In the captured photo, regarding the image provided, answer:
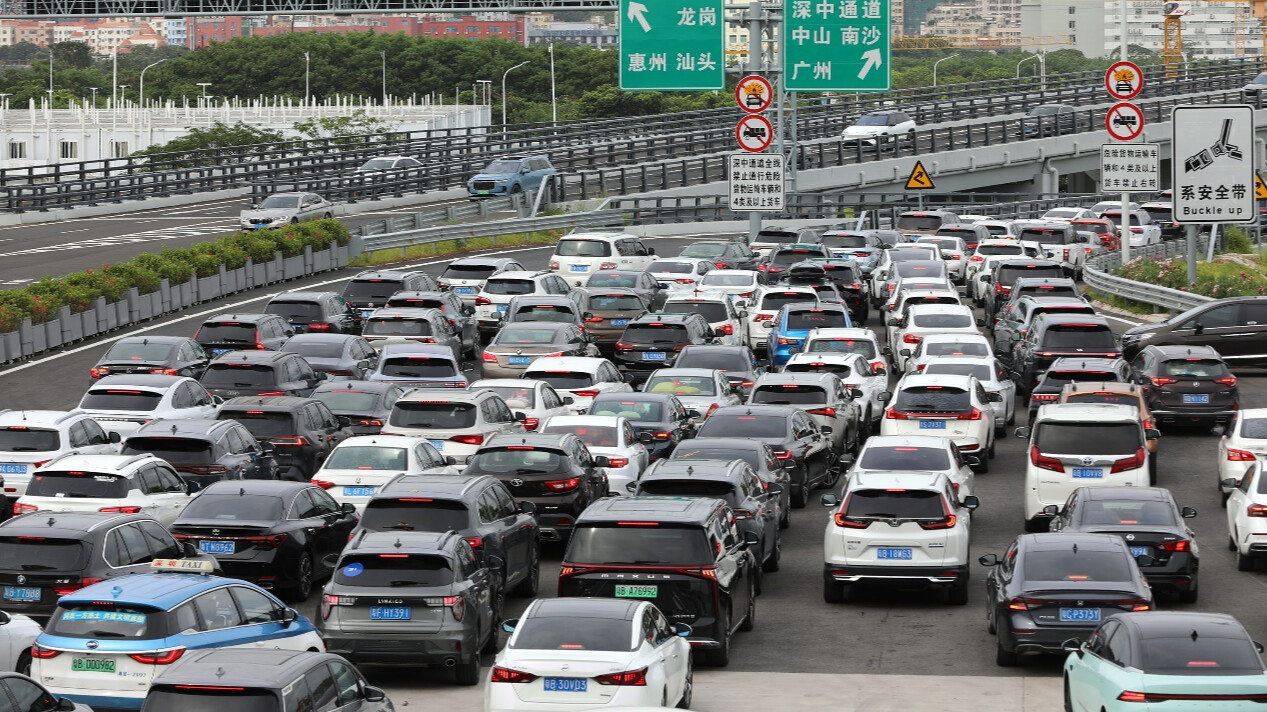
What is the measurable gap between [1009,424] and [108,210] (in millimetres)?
42613

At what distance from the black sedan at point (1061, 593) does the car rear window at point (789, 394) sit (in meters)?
10.1

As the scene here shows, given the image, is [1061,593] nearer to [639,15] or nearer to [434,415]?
[434,415]

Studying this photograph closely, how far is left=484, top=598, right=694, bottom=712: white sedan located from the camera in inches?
531

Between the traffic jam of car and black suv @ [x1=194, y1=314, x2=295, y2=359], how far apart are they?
0.06m

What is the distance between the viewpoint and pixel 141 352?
30.6m

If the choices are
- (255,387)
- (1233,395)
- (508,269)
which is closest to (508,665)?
(255,387)

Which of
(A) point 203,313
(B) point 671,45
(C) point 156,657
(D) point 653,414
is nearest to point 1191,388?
(D) point 653,414

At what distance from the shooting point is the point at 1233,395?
1153 inches

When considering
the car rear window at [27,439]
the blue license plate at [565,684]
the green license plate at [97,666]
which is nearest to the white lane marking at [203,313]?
the car rear window at [27,439]

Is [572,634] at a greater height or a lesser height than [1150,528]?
greater

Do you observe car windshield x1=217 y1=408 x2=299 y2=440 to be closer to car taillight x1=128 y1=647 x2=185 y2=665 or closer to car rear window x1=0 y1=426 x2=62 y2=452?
car rear window x1=0 y1=426 x2=62 y2=452

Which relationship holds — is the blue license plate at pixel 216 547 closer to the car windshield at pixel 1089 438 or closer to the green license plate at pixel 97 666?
the green license plate at pixel 97 666

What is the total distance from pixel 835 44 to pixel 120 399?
29.1m

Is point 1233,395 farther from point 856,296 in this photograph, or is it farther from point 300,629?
point 300,629
